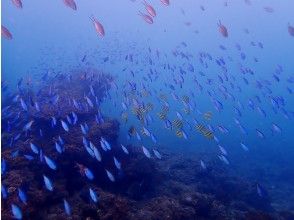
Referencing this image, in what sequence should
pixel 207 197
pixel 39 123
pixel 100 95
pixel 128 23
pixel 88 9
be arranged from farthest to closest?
pixel 128 23 < pixel 88 9 < pixel 100 95 < pixel 39 123 < pixel 207 197

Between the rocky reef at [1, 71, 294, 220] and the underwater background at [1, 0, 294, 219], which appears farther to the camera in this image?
the underwater background at [1, 0, 294, 219]

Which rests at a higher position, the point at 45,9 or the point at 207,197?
the point at 45,9

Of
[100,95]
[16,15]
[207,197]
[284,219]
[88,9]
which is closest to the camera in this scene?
[207,197]

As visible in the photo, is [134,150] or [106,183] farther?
[134,150]

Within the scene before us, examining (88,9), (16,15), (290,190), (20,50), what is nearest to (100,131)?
(290,190)

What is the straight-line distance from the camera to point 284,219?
39.5 feet

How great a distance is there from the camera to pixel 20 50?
181375 millimetres

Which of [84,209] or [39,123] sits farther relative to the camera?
[39,123]

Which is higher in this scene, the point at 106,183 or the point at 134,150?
the point at 134,150

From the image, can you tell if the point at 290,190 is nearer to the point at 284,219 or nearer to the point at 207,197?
the point at 284,219

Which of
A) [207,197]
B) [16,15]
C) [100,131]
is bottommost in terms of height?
[207,197]

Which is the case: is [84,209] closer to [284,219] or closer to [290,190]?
[284,219]

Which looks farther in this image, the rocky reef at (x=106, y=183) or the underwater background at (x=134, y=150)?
the underwater background at (x=134, y=150)

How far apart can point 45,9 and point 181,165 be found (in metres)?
137
